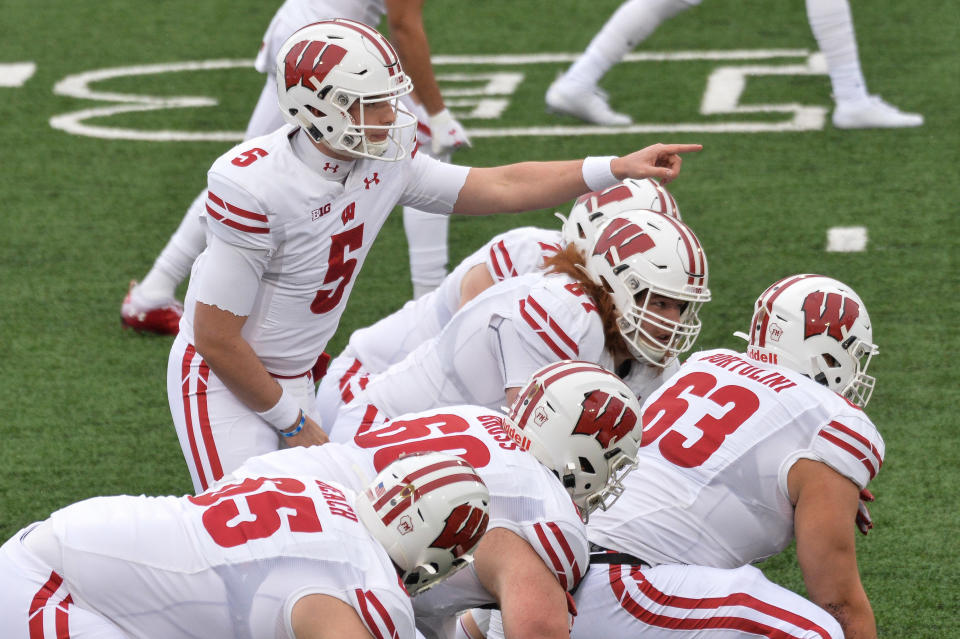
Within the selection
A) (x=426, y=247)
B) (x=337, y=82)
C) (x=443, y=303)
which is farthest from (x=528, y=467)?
(x=426, y=247)

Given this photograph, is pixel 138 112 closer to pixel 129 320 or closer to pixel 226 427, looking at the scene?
pixel 129 320

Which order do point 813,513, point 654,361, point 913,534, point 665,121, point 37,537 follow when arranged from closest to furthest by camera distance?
1. point 37,537
2. point 813,513
3. point 654,361
4. point 913,534
5. point 665,121

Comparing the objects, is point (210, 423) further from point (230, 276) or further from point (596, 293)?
point (596, 293)

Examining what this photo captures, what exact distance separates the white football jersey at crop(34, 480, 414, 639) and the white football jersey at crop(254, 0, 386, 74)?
279 cm

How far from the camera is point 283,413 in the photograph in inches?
143

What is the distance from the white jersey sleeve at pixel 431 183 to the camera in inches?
151

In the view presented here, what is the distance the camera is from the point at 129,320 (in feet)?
18.3

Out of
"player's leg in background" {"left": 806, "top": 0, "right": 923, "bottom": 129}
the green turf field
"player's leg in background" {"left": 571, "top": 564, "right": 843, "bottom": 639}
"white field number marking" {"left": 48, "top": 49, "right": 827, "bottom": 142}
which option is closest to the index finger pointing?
"player's leg in background" {"left": 571, "top": 564, "right": 843, "bottom": 639}

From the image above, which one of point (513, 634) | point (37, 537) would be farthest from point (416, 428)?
point (37, 537)

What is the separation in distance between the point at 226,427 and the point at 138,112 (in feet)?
14.8

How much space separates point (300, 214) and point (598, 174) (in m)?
0.83

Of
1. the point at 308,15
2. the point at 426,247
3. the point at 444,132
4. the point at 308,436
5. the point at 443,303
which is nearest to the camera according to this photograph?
the point at 308,436

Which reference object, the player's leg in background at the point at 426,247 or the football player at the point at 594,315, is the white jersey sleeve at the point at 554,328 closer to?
the football player at the point at 594,315

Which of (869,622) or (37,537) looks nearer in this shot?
(37,537)
